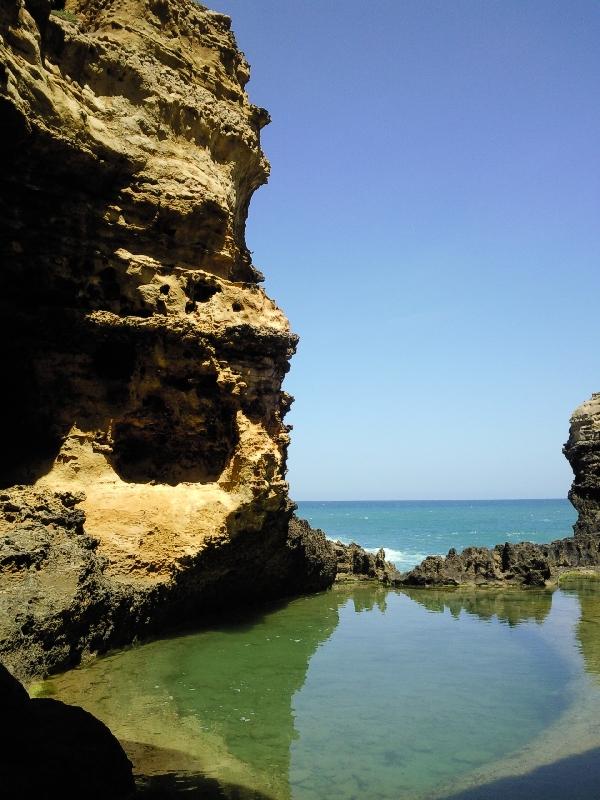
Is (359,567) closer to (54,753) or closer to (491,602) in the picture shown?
(491,602)

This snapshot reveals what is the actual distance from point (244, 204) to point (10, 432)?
28.6ft

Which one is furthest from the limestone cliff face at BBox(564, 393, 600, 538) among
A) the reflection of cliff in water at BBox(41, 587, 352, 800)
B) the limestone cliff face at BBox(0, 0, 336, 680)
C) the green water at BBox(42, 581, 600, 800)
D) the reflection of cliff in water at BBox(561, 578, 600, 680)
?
the reflection of cliff in water at BBox(41, 587, 352, 800)

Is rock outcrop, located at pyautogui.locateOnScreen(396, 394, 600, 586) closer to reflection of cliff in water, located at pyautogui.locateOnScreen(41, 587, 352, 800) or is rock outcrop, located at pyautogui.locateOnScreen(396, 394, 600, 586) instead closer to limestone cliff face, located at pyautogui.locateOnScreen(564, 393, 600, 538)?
limestone cliff face, located at pyautogui.locateOnScreen(564, 393, 600, 538)

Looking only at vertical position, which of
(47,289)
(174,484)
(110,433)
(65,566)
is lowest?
(65,566)

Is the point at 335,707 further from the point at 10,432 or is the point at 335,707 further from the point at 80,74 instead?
the point at 80,74

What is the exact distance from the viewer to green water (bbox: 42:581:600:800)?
235 inches

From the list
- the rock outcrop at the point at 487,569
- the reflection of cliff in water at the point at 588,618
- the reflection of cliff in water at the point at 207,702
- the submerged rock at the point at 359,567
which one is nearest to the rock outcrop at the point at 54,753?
the reflection of cliff in water at the point at 207,702

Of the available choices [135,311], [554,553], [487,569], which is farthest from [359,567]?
[135,311]

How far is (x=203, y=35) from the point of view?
14.2m

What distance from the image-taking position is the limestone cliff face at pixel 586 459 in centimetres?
2864

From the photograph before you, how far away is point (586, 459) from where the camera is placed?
2905 cm

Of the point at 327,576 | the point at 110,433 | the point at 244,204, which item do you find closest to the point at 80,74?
the point at 244,204

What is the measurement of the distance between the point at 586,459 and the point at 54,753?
29040 mm

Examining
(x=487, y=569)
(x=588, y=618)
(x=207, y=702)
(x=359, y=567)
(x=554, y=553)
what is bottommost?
(x=207, y=702)
